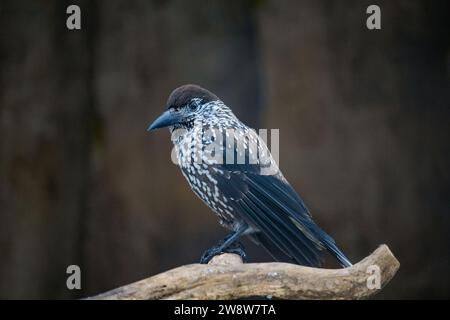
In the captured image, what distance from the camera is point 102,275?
376cm

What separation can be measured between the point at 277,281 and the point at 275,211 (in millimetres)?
361

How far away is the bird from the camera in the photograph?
2463 mm

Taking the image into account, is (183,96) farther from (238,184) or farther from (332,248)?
(332,248)

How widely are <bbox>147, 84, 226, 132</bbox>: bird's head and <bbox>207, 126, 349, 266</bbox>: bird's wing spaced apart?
248 millimetres

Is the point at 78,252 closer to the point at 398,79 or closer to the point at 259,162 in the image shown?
the point at 259,162

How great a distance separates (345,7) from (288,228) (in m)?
1.63

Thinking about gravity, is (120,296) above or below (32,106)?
below

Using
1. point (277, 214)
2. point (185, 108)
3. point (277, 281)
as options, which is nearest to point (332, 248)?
point (277, 214)

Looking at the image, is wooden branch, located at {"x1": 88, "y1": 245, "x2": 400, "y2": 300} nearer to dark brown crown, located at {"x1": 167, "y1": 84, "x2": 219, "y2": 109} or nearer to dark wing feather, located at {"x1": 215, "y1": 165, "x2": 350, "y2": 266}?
dark wing feather, located at {"x1": 215, "y1": 165, "x2": 350, "y2": 266}

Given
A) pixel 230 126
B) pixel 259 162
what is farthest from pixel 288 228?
pixel 230 126

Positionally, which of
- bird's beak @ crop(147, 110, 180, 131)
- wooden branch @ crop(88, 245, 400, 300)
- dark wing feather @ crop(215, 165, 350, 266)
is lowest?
wooden branch @ crop(88, 245, 400, 300)

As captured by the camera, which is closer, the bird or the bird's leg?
the bird

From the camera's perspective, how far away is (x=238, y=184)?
8.36 feet

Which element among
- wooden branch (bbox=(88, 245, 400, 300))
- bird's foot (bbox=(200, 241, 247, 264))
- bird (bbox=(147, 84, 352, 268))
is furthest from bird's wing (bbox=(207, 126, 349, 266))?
wooden branch (bbox=(88, 245, 400, 300))
